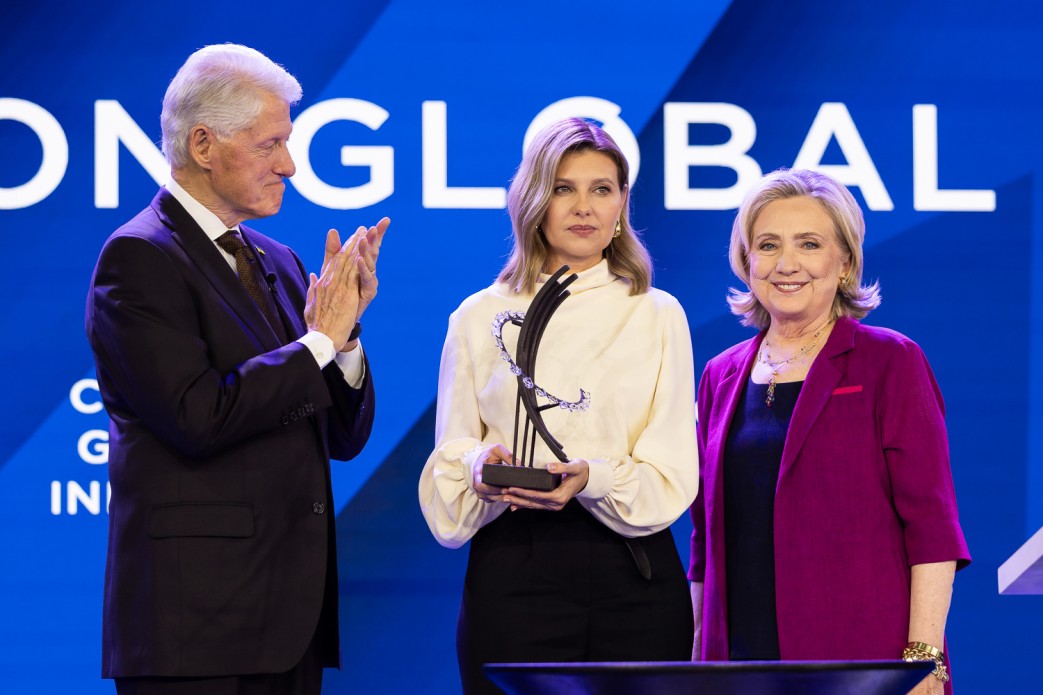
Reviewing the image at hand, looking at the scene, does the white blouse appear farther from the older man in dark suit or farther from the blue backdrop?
the blue backdrop

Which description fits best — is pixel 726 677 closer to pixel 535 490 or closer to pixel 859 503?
pixel 535 490

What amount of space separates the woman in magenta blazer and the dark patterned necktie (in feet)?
3.42

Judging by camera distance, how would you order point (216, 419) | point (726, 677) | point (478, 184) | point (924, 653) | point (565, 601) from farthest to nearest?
point (478, 184) < point (565, 601) < point (924, 653) < point (216, 419) < point (726, 677)

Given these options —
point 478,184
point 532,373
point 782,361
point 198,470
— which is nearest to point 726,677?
point 532,373

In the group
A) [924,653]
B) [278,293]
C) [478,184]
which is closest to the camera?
[924,653]

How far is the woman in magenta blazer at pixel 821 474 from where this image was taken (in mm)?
2543

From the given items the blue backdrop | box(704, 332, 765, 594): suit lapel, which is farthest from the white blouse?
the blue backdrop

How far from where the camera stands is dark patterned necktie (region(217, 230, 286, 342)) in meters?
2.63

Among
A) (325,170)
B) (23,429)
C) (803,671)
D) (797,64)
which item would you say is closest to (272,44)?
(325,170)

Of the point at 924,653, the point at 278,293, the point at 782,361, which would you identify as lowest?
the point at 924,653

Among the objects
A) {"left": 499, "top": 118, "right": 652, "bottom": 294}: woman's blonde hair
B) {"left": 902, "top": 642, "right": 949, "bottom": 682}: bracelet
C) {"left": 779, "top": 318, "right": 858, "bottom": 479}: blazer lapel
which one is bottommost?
{"left": 902, "top": 642, "right": 949, "bottom": 682}: bracelet

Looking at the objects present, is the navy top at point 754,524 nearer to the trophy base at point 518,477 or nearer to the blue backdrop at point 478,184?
the trophy base at point 518,477

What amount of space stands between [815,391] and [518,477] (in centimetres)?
73

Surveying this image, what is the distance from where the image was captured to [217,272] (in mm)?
2533
